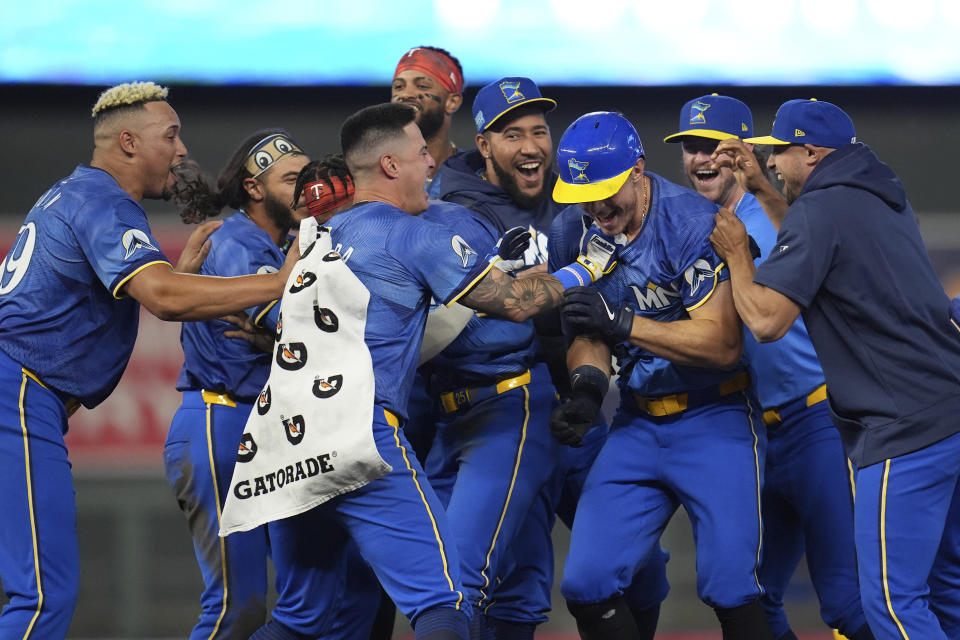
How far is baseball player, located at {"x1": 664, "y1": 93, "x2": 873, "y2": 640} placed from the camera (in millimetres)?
4188

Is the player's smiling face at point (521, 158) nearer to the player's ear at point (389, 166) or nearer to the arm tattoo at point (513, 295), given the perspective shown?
the arm tattoo at point (513, 295)

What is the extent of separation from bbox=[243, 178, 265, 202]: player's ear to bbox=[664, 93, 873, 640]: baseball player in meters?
1.66

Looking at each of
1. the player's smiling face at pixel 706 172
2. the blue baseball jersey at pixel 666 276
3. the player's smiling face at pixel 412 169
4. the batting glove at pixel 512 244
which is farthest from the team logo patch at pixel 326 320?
Result: the player's smiling face at pixel 706 172

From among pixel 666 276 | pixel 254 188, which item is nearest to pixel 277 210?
pixel 254 188

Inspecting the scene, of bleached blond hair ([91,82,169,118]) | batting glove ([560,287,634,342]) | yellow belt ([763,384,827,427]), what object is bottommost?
yellow belt ([763,384,827,427])

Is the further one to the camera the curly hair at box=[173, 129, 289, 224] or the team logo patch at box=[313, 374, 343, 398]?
the curly hair at box=[173, 129, 289, 224]

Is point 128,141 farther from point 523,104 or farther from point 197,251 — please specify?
point 523,104

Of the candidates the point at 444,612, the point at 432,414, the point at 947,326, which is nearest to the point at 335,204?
the point at 432,414

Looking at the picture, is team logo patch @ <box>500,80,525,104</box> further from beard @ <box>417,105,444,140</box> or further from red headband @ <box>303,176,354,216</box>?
red headband @ <box>303,176,354,216</box>

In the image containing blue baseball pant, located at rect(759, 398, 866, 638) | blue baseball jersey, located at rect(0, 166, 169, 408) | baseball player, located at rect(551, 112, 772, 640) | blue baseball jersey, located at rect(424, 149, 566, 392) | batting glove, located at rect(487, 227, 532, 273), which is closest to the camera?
blue baseball jersey, located at rect(0, 166, 169, 408)

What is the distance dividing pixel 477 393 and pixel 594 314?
69 centimetres

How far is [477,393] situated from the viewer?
4.32 m

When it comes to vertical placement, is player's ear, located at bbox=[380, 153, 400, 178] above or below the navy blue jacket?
above

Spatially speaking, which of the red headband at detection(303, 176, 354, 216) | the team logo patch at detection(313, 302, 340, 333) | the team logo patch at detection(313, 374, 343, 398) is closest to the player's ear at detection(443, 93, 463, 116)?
the red headband at detection(303, 176, 354, 216)
